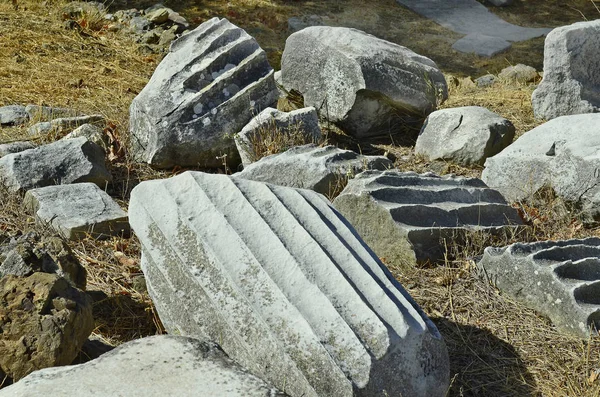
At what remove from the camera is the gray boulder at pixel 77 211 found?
4.54 m

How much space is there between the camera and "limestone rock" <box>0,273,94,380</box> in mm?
2973

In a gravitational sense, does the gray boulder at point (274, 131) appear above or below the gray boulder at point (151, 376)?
below

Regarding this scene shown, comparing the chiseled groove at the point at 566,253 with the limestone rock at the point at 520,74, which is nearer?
the chiseled groove at the point at 566,253

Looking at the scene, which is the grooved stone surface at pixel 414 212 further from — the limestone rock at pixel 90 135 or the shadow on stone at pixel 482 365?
the limestone rock at pixel 90 135

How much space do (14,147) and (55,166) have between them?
562mm

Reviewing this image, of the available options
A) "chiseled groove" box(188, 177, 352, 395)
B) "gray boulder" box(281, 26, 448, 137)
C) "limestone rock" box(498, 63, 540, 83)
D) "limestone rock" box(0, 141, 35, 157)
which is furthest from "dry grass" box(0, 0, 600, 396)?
"chiseled groove" box(188, 177, 352, 395)

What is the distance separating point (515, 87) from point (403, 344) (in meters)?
5.48

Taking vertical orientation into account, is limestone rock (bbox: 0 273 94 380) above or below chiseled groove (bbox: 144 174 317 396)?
below

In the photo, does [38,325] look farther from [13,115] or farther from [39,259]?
[13,115]

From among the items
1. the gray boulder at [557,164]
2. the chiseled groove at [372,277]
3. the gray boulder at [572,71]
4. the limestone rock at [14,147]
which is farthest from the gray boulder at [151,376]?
the gray boulder at [572,71]

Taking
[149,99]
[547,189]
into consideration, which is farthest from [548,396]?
[149,99]

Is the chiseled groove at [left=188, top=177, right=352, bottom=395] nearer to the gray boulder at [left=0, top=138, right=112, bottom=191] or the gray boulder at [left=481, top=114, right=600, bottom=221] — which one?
the gray boulder at [left=0, top=138, right=112, bottom=191]

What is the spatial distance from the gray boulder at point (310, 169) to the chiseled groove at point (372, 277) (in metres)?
1.52

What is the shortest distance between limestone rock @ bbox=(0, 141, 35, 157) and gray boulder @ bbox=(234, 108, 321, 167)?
143 cm
